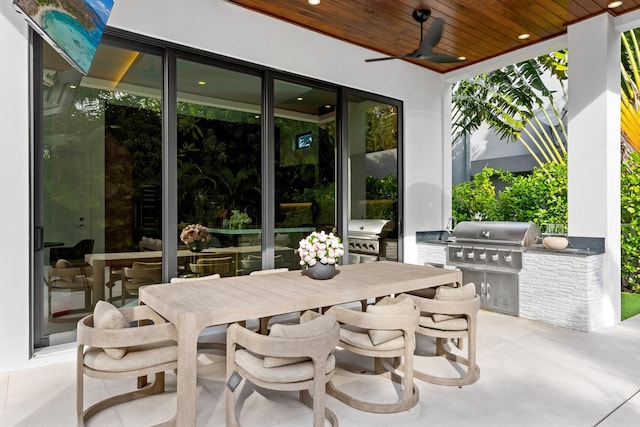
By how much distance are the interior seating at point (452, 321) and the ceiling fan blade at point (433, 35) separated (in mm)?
2301

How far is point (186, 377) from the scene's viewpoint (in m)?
2.18

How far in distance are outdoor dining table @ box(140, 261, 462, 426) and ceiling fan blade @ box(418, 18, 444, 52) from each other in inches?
83.7

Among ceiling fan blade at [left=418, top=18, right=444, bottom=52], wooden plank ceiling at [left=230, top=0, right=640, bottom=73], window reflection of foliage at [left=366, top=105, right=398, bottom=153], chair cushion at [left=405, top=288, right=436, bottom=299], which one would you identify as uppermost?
wooden plank ceiling at [left=230, top=0, right=640, bottom=73]

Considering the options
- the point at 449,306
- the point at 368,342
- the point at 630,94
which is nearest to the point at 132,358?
the point at 368,342

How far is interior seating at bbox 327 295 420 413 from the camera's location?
8.49ft

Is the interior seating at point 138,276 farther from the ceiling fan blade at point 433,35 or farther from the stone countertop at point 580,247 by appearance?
the stone countertop at point 580,247

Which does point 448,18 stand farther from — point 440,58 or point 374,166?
point 374,166

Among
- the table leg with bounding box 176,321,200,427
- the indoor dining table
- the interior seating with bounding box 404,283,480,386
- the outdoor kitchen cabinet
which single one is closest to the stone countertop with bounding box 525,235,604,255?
the outdoor kitchen cabinet

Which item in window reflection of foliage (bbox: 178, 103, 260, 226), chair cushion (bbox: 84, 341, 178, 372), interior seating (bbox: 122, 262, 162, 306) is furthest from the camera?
window reflection of foliage (bbox: 178, 103, 260, 226)

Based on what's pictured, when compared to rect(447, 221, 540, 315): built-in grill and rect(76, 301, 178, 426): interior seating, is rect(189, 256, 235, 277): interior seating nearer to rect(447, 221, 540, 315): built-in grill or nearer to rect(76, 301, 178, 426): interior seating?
rect(76, 301, 178, 426): interior seating

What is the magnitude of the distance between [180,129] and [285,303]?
90.2 inches

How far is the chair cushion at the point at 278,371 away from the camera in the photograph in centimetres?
216

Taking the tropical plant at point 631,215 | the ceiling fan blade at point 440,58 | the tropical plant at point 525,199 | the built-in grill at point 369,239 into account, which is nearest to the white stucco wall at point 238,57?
the built-in grill at point 369,239

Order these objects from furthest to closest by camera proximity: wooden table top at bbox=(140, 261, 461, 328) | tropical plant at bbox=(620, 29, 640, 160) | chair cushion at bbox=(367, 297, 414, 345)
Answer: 1. tropical plant at bbox=(620, 29, 640, 160)
2. chair cushion at bbox=(367, 297, 414, 345)
3. wooden table top at bbox=(140, 261, 461, 328)
